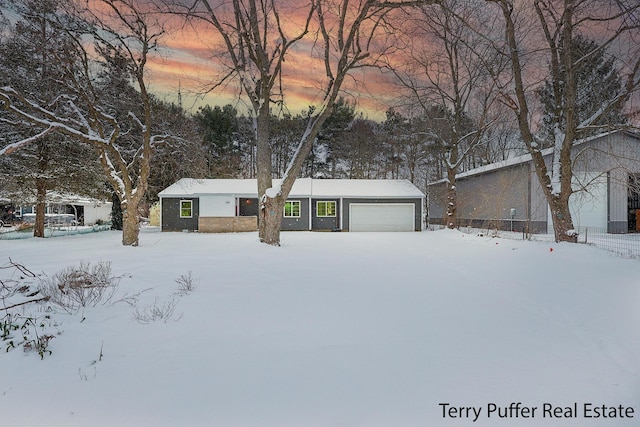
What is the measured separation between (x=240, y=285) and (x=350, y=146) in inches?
1029

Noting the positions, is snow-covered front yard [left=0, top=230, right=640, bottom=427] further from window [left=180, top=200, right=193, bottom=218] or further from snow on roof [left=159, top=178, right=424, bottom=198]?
window [left=180, top=200, right=193, bottom=218]

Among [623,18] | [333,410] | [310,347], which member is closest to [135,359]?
[310,347]

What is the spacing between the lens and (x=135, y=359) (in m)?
3.22

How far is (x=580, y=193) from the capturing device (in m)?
15.6

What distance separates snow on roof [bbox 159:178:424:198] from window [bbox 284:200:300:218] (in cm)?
56

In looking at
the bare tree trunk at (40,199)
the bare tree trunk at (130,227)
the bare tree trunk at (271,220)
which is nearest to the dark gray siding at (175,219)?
the bare tree trunk at (40,199)

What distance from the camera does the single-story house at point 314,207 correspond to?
73.7 ft

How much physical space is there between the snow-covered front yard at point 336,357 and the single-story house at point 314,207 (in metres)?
16.9

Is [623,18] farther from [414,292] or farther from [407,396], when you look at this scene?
[407,396]

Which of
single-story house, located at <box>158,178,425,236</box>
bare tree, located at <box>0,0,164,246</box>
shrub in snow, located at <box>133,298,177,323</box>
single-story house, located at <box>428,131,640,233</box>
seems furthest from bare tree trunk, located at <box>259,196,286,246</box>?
single-story house, located at <box>158,178,425,236</box>

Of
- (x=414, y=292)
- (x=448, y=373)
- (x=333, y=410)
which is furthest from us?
(x=414, y=292)

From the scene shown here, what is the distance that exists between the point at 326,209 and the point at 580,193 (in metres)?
13.6

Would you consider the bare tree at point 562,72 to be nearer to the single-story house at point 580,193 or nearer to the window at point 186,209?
the single-story house at point 580,193

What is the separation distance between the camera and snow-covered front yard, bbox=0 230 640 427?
8.34 ft
